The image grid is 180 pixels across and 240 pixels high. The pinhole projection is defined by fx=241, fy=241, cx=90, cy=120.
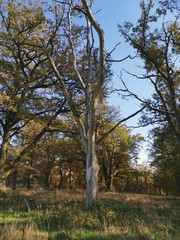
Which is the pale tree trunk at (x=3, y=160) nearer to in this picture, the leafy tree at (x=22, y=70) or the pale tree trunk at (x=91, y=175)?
the leafy tree at (x=22, y=70)

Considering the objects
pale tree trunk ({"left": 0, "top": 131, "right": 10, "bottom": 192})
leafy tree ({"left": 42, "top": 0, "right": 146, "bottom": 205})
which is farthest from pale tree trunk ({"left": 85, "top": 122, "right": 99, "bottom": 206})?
pale tree trunk ({"left": 0, "top": 131, "right": 10, "bottom": 192})

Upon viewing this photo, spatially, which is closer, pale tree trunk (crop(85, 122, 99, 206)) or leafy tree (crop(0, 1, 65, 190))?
pale tree trunk (crop(85, 122, 99, 206))

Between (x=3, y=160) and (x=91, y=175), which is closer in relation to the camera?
(x=91, y=175)

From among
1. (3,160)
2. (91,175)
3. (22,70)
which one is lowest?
(91,175)

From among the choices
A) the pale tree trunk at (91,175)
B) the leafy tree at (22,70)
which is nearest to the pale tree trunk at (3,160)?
the leafy tree at (22,70)

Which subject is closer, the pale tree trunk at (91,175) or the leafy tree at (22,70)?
the pale tree trunk at (91,175)

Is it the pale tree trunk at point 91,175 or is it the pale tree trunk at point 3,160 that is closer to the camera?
the pale tree trunk at point 91,175

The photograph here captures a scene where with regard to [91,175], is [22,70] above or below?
above

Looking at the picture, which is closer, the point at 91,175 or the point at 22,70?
the point at 91,175

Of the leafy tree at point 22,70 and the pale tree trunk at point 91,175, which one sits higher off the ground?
the leafy tree at point 22,70

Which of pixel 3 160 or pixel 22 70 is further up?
pixel 22 70

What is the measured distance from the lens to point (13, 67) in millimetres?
15633

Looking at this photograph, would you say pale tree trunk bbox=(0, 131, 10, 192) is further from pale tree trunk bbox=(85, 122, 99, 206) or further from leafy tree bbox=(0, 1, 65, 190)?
pale tree trunk bbox=(85, 122, 99, 206)

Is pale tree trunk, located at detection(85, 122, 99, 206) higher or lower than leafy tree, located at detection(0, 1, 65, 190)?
lower
